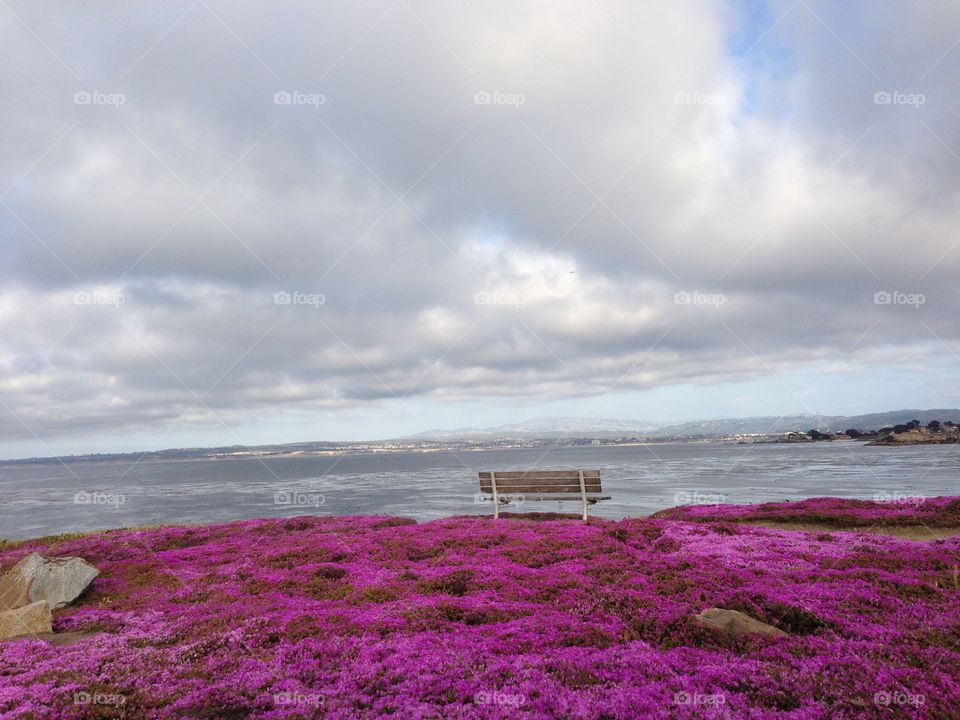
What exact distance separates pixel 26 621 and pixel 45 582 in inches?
109

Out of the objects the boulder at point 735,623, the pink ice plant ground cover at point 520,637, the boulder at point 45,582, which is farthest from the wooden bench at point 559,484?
the boulder at point 45,582

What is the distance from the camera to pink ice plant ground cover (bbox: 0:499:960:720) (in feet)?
19.9

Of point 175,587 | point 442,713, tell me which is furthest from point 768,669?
point 175,587

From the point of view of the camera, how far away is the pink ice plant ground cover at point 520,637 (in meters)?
6.08

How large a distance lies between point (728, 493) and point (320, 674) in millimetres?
40281

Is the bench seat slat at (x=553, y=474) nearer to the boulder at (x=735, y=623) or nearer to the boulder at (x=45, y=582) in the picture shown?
the boulder at (x=735, y=623)

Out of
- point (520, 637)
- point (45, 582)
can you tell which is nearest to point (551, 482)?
point (520, 637)

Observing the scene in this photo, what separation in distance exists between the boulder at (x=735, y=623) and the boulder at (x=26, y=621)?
12.4 m

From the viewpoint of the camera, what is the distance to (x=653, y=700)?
233 inches

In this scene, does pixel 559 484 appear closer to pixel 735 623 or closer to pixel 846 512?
pixel 846 512

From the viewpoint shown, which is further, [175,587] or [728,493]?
[728,493]

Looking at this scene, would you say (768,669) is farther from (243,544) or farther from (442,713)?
(243,544)

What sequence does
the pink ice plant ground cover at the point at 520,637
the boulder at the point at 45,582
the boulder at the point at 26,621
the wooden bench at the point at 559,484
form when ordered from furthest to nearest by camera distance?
the wooden bench at the point at 559,484, the boulder at the point at 45,582, the boulder at the point at 26,621, the pink ice plant ground cover at the point at 520,637

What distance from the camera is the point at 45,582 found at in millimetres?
12203
